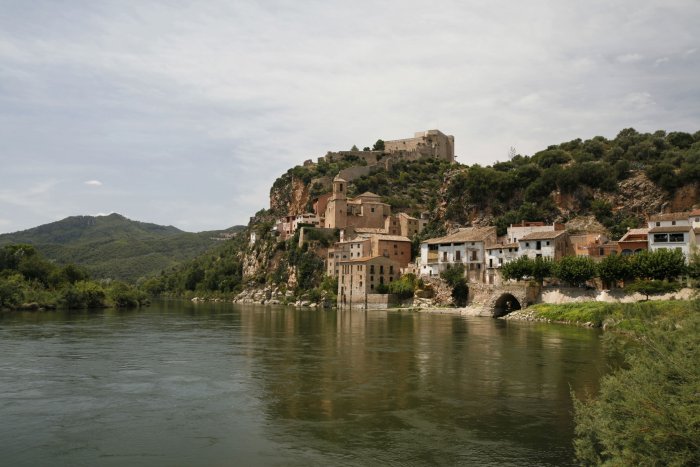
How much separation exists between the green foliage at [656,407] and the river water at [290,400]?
10.3ft

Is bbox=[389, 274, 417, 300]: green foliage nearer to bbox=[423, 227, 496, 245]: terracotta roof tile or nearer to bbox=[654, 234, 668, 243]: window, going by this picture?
bbox=[423, 227, 496, 245]: terracotta roof tile

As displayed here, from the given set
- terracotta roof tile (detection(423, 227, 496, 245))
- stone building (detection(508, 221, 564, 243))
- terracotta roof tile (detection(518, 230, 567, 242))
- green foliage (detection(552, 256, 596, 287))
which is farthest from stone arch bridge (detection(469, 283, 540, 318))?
stone building (detection(508, 221, 564, 243))

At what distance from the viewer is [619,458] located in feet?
27.0

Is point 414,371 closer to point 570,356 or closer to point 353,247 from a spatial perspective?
point 570,356

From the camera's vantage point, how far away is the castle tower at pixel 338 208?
89.2m

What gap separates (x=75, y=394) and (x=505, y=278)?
4370cm

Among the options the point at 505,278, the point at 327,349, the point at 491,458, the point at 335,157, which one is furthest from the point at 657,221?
the point at 335,157

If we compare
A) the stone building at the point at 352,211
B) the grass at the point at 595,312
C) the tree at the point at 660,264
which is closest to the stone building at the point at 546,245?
the grass at the point at 595,312

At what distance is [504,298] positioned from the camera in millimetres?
55000

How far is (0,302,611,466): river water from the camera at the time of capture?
496 inches

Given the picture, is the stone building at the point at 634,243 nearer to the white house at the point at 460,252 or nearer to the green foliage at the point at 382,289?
the white house at the point at 460,252

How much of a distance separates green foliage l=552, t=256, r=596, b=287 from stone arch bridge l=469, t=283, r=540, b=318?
3.28m

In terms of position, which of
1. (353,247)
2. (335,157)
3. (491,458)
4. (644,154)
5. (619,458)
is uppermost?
(335,157)

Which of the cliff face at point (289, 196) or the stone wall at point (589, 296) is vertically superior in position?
the cliff face at point (289, 196)
